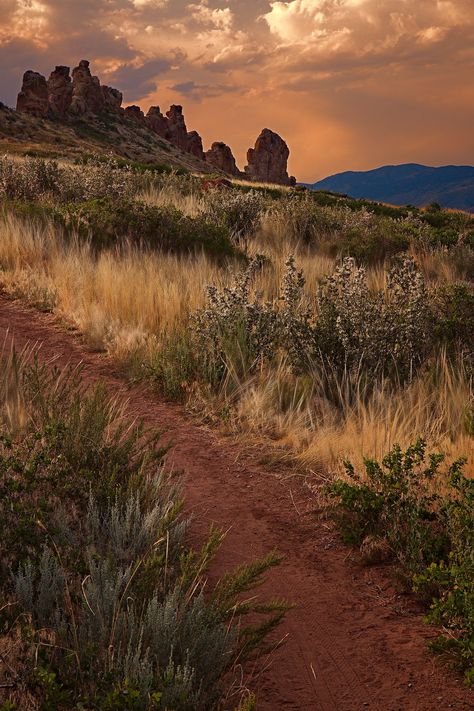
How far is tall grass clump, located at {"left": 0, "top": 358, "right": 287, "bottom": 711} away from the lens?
7.31 feet

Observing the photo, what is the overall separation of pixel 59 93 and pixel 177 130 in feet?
102

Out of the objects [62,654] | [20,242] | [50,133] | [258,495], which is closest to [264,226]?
[20,242]

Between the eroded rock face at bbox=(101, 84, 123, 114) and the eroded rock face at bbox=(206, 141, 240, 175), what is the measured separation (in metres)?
16.0

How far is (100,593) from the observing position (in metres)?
2.54

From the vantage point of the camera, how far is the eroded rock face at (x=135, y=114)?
109188 millimetres

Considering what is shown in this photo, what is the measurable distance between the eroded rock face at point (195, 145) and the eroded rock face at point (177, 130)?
0.77 metres

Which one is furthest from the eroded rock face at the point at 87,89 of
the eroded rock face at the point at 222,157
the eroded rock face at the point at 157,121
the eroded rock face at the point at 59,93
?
the eroded rock face at the point at 222,157

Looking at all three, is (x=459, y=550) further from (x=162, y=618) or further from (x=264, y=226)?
(x=264, y=226)

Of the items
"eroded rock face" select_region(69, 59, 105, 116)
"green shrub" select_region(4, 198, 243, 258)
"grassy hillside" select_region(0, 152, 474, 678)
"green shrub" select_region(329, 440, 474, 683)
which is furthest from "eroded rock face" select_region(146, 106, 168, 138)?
"green shrub" select_region(329, 440, 474, 683)

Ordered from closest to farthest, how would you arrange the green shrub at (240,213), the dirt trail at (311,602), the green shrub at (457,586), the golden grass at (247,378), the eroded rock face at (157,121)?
the dirt trail at (311,602), the green shrub at (457,586), the golden grass at (247,378), the green shrub at (240,213), the eroded rock face at (157,121)

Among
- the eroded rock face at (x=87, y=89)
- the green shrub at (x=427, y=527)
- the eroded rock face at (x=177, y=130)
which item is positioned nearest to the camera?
the green shrub at (x=427, y=527)

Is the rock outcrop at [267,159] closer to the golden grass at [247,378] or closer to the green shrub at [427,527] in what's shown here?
the golden grass at [247,378]

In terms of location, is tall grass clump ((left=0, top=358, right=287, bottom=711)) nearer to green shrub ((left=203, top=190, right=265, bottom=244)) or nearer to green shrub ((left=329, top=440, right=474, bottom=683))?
green shrub ((left=329, top=440, right=474, bottom=683))

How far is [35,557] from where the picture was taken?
2826mm
